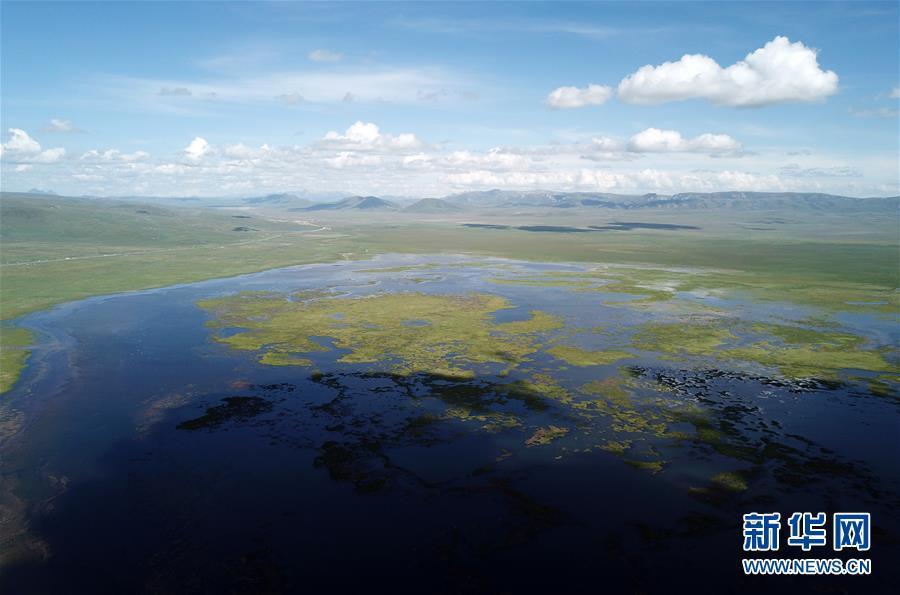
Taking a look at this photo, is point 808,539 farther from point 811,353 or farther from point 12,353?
point 12,353

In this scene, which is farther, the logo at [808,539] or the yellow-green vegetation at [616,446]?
the yellow-green vegetation at [616,446]

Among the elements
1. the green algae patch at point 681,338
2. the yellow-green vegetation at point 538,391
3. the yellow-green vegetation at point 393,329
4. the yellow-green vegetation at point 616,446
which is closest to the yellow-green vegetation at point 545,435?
the yellow-green vegetation at point 616,446

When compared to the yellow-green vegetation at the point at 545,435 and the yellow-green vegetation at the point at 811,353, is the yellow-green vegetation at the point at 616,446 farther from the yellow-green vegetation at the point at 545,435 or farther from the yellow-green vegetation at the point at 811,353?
the yellow-green vegetation at the point at 811,353

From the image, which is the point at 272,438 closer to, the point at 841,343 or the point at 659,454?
the point at 659,454

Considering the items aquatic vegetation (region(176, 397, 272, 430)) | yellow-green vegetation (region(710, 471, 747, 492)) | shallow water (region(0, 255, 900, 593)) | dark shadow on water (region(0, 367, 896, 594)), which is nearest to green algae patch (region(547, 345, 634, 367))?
shallow water (region(0, 255, 900, 593))

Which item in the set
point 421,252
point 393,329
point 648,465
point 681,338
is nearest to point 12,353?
point 393,329

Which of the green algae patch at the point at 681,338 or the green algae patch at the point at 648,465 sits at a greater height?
the green algae patch at the point at 681,338

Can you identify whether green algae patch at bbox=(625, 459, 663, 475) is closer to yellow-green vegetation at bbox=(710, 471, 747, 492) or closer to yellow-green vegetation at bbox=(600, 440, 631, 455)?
yellow-green vegetation at bbox=(600, 440, 631, 455)
